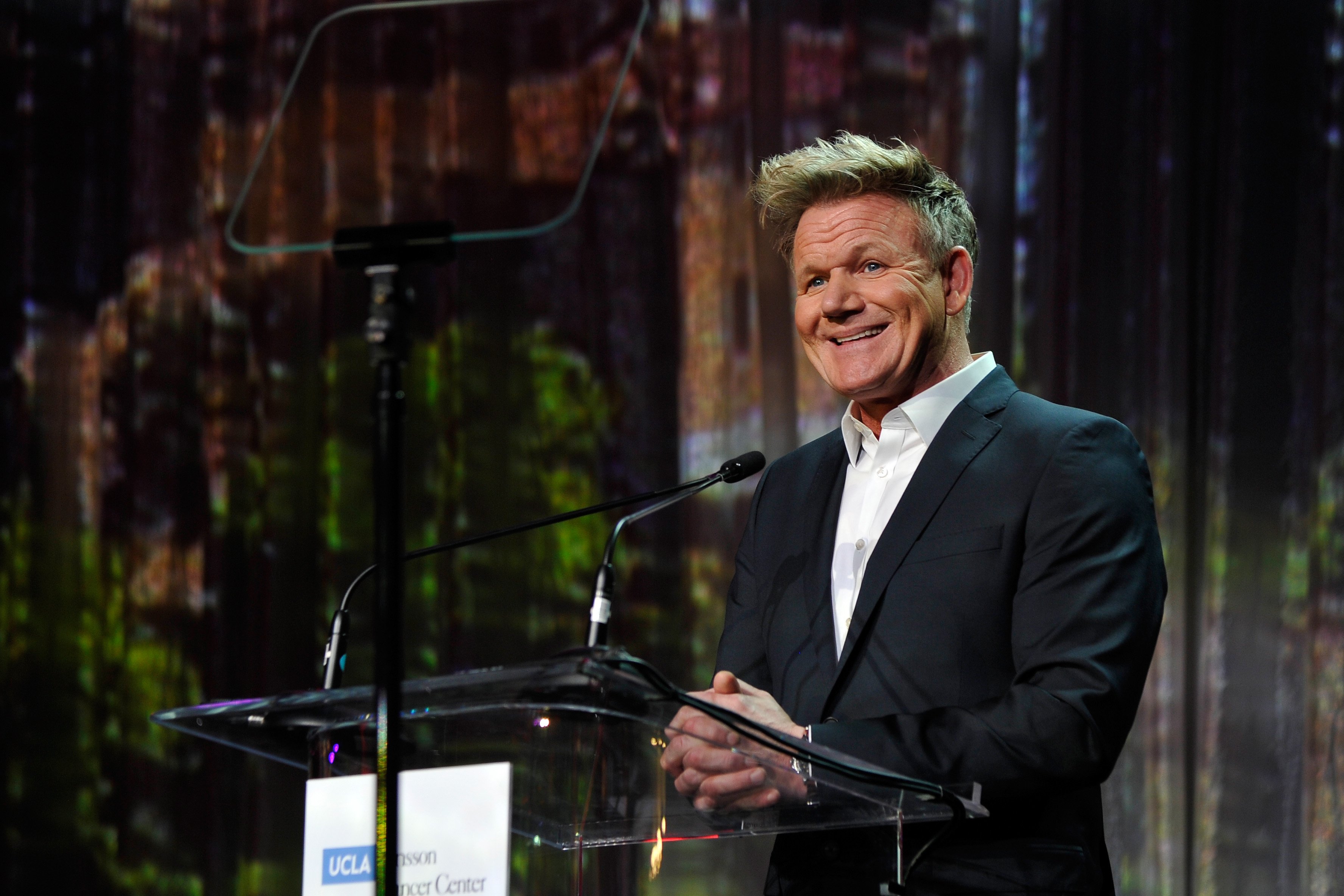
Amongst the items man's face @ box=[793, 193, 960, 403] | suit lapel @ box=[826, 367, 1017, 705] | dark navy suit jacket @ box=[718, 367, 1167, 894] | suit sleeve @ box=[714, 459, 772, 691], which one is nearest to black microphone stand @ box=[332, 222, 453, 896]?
dark navy suit jacket @ box=[718, 367, 1167, 894]

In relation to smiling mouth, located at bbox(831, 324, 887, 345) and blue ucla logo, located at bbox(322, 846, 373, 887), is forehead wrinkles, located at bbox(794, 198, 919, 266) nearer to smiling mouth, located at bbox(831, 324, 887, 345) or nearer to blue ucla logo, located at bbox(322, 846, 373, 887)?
smiling mouth, located at bbox(831, 324, 887, 345)

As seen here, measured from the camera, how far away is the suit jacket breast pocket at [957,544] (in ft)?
5.77

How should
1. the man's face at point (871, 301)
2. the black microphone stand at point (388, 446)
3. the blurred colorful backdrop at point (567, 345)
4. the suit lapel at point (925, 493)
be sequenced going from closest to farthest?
the black microphone stand at point (388, 446)
the suit lapel at point (925, 493)
the man's face at point (871, 301)
the blurred colorful backdrop at point (567, 345)

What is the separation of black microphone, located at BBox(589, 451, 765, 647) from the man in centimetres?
16

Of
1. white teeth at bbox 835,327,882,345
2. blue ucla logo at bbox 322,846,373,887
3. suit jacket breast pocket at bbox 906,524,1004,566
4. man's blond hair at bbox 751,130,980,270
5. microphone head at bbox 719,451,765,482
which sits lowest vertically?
blue ucla logo at bbox 322,846,373,887

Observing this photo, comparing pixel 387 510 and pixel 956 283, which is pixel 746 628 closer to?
pixel 956 283

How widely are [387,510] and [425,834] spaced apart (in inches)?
14.2

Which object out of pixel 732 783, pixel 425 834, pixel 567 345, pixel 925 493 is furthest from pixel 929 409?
pixel 567 345

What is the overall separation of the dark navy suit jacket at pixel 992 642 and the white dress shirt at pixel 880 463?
0.03 m

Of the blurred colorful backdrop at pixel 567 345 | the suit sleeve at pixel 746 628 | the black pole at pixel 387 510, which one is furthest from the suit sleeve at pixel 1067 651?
the blurred colorful backdrop at pixel 567 345

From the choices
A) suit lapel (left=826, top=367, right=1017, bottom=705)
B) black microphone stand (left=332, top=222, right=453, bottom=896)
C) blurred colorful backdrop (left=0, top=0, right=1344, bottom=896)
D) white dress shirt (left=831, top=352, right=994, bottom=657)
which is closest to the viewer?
black microphone stand (left=332, top=222, right=453, bottom=896)

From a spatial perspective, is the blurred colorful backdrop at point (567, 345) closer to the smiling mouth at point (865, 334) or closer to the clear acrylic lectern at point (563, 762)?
the smiling mouth at point (865, 334)

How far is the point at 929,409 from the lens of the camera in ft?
6.70

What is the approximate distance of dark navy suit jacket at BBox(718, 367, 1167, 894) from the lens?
1.54 m
